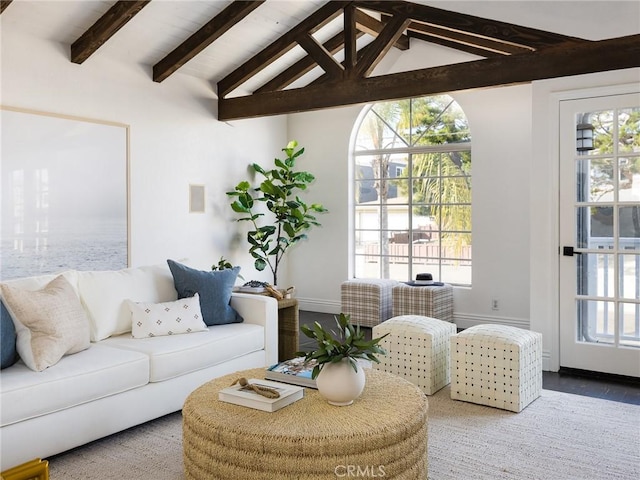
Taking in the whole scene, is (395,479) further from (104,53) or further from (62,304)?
(104,53)

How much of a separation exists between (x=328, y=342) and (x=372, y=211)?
4.55m

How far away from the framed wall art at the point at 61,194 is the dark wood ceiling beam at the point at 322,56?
1852mm

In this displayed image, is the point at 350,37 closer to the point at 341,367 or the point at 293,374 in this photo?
the point at 293,374

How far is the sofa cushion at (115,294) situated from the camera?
3371 mm

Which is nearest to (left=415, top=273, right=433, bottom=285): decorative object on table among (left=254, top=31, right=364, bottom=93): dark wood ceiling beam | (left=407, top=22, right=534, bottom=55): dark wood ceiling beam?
(left=407, top=22, right=534, bottom=55): dark wood ceiling beam

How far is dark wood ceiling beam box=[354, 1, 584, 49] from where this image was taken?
4148 millimetres

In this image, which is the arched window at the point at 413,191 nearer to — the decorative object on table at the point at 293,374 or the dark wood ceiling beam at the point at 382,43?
the dark wood ceiling beam at the point at 382,43

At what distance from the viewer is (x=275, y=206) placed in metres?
6.34

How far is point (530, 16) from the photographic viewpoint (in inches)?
163

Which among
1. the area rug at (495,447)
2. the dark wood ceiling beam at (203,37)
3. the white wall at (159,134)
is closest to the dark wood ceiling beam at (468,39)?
the dark wood ceiling beam at (203,37)

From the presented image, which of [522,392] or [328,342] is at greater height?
[328,342]

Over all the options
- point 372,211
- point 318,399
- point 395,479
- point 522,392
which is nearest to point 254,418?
point 318,399

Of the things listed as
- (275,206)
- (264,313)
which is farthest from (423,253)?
(264,313)
